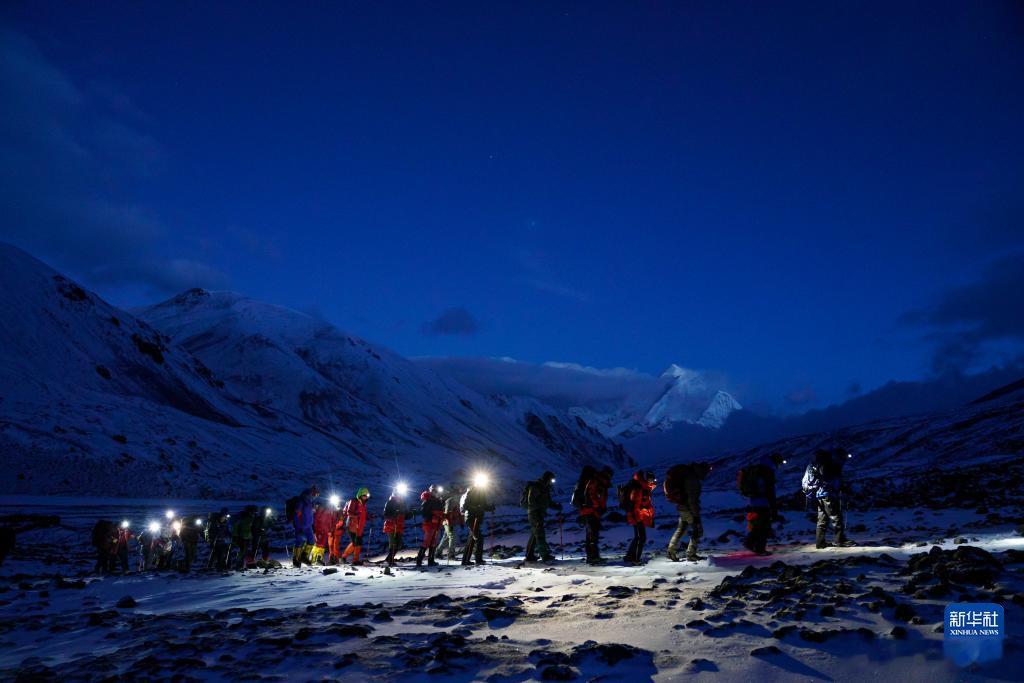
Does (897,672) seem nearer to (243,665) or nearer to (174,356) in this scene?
(243,665)

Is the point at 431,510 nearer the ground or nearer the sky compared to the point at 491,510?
nearer the sky

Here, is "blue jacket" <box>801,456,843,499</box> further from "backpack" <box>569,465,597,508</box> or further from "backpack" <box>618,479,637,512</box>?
"backpack" <box>569,465,597,508</box>

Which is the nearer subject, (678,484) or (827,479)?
(678,484)

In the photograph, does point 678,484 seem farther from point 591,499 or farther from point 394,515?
point 394,515

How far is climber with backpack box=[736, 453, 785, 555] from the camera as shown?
13.8 m

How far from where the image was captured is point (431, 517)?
17.7m

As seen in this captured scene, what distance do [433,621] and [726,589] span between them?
4.20 meters

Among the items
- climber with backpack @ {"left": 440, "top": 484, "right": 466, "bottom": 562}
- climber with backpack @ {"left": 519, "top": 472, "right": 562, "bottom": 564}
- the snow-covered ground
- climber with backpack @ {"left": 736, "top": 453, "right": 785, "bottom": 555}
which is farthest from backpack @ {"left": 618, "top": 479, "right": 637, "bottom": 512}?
climber with backpack @ {"left": 440, "top": 484, "right": 466, "bottom": 562}

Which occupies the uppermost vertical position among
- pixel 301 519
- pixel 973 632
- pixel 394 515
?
pixel 301 519

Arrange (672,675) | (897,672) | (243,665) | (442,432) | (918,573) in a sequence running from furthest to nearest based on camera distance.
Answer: (442,432), (918,573), (243,665), (672,675), (897,672)

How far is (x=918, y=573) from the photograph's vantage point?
766cm

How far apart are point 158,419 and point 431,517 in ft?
325

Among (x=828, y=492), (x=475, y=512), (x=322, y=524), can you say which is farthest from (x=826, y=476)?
(x=322, y=524)

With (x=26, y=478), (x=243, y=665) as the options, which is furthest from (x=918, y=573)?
(x=26, y=478)
